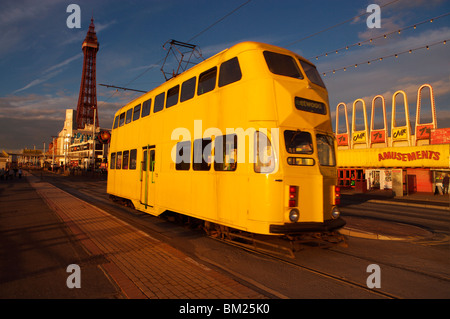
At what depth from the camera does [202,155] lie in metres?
7.78

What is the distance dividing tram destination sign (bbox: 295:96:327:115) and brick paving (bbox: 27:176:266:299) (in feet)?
12.9

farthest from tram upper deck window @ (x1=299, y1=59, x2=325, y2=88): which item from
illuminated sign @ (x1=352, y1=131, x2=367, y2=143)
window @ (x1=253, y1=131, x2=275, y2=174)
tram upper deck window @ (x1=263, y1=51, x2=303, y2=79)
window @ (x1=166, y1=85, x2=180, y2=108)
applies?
illuminated sign @ (x1=352, y1=131, x2=367, y2=143)

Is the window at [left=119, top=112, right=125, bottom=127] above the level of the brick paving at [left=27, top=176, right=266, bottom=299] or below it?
above

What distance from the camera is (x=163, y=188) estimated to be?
970cm

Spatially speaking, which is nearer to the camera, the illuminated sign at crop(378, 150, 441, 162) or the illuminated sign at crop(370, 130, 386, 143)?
the illuminated sign at crop(378, 150, 441, 162)

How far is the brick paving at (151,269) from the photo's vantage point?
4598 mm

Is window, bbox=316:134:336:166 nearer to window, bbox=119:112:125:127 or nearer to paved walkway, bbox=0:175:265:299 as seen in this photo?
paved walkway, bbox=0:175:265:299

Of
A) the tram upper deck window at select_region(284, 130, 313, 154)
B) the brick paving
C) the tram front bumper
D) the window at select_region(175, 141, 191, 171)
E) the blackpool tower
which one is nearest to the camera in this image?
the brick paving

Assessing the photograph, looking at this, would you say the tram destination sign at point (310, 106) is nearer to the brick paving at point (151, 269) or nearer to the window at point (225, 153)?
the window at point (225, 153)

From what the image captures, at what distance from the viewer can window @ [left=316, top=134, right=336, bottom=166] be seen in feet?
22.8

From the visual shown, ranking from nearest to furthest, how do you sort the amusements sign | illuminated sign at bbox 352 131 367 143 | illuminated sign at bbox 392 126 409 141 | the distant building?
1. the distant building
2. illuminated sign at bbox 392 126 409 141
3. illuminated sign at bbox 352 131 367 143
4. the amusements sign

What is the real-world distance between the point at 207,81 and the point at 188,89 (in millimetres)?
1041


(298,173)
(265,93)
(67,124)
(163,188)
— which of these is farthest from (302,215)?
(67,124)

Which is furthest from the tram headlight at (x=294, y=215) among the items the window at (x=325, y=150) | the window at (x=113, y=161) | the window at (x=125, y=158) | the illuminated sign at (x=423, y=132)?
the illuminated sign at (x=423, y=132)
